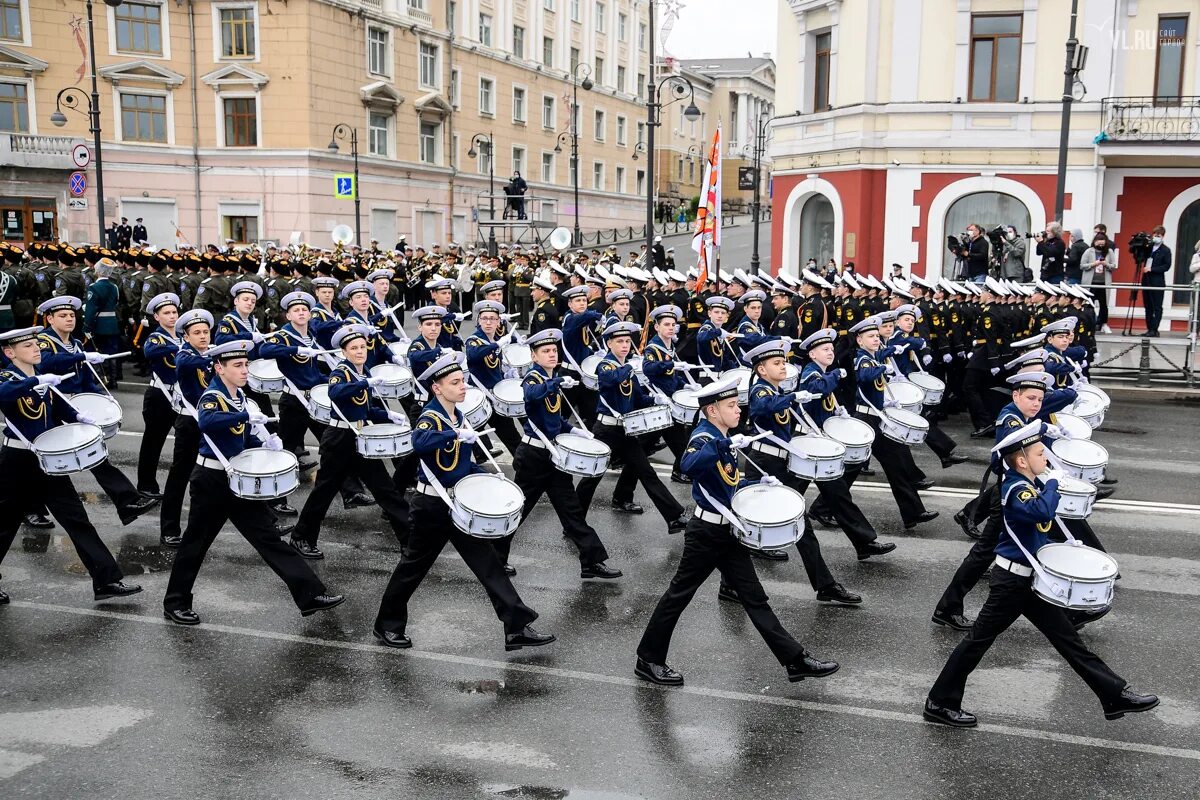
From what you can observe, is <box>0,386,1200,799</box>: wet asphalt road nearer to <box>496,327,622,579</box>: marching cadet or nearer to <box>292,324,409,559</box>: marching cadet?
<box>496,327,622,579</box>: marching cadet

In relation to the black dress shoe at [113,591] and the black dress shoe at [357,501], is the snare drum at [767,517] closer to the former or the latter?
the black dress shoe at [113,591]

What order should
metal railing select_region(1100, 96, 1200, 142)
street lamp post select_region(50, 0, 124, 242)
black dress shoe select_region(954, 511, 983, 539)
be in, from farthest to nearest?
street lamp post select_region(50, 0, 124, 242) < metal railing select_region(1100, 96, 1200, 142) < black dress shoe select_region(954, 511, 983, 539)

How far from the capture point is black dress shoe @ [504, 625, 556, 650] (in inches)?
305

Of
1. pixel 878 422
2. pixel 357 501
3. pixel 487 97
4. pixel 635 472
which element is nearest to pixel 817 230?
pixel 878 422

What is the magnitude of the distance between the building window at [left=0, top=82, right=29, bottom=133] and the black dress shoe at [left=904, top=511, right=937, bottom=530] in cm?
4081

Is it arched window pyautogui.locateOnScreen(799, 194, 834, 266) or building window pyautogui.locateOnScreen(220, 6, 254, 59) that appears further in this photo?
building window pyautogui.locateOnScreen(220, 6, 254, 59)

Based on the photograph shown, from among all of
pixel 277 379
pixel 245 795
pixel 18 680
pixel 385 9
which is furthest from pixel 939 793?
pixel 385 9

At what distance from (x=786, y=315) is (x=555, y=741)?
10256mm

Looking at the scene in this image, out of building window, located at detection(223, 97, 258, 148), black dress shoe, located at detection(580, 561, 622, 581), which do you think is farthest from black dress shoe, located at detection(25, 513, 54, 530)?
building window, located at detection(223, 97, 258, 148)

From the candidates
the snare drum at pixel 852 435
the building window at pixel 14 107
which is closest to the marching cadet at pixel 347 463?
the snare drum at pixel 852 435

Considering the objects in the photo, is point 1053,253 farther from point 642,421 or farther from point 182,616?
point 182,616

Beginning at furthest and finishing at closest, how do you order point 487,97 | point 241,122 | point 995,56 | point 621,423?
point 487,97, point 241,122, point 995,56, point 621,423

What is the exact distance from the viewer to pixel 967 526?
10.6 m

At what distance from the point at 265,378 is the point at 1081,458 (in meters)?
7.96
